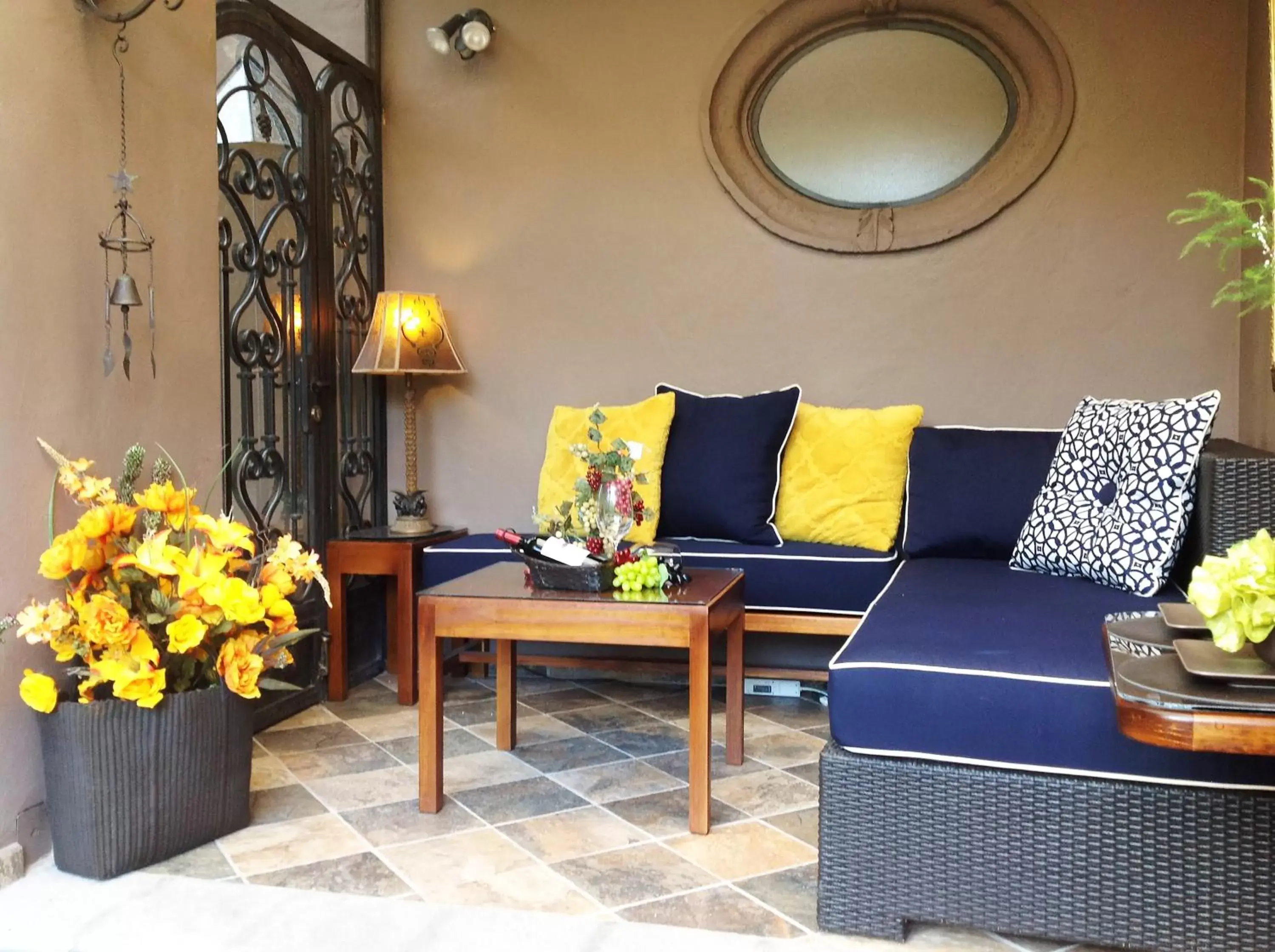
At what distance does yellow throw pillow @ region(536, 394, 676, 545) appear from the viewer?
12.6 feet

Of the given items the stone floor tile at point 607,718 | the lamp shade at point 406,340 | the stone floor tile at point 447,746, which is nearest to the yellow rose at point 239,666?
the stone floor tile at point 447,746

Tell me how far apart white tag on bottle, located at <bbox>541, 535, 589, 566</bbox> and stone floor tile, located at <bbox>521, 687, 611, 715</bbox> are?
1.04 metres

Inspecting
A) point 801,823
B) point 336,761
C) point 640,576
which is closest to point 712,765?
point 801,823

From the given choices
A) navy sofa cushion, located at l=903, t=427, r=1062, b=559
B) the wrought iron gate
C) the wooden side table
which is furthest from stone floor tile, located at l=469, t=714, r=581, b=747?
navy sofa cushion, located at l=903, t=427, r=1062, b=559

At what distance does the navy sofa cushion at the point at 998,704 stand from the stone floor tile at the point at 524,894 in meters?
0.65

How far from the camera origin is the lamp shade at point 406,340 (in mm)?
4020

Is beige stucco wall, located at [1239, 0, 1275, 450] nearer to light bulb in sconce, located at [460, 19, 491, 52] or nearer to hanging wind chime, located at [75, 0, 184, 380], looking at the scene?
light bulb in sconce, located at [460, 19, 491, 52]

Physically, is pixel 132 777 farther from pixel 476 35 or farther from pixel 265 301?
pixel 476 35

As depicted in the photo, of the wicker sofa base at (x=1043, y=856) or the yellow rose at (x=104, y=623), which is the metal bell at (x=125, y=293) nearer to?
the yellow rose at (x=104, y=623)

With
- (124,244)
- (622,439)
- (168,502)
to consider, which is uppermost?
(124,244)

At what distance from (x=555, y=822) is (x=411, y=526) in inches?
65.3

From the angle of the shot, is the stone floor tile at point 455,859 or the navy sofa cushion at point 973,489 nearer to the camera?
the stone floor tile at point 455,859

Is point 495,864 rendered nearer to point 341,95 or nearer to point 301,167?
point 301,167

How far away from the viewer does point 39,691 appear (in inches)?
87.5
